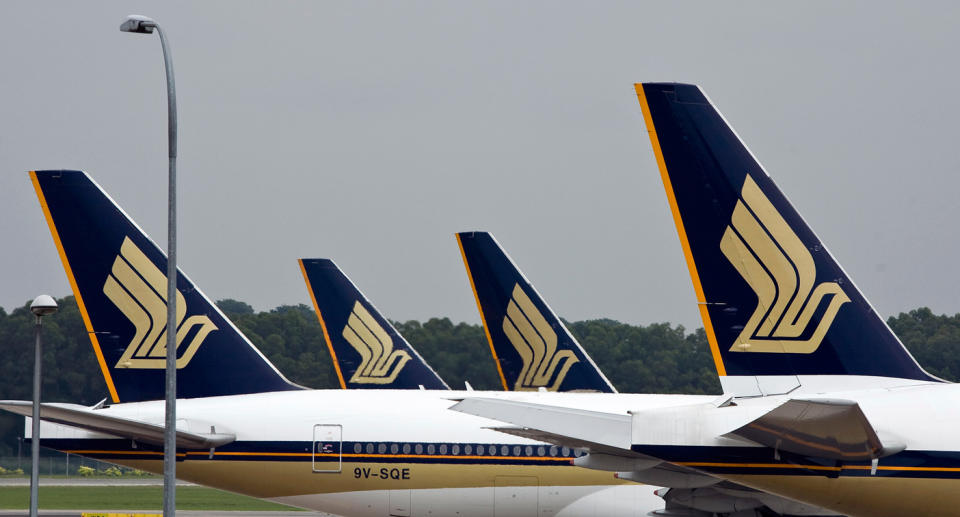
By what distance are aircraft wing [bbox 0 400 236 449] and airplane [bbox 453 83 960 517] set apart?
10.6 m

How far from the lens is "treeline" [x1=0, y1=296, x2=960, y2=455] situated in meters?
90.1

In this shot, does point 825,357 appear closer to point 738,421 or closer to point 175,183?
point 738,421

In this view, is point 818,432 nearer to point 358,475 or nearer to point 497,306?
point 358,475

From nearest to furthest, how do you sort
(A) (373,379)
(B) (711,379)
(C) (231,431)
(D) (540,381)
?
(C) (231,431), (D) (540,381), (A) (373,379), (B) (711,379)

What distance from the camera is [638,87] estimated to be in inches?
685

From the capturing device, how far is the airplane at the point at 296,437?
86.6ft

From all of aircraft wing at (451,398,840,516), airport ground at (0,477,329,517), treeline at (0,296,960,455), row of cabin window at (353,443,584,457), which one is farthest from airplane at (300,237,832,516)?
treeline at (0,296,960,455)

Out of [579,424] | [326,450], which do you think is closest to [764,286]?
[579,424]

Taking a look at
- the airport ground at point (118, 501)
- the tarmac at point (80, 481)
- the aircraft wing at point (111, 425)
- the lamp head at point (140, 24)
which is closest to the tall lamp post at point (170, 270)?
the lamp head at point (140, 24)

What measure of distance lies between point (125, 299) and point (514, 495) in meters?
8.89

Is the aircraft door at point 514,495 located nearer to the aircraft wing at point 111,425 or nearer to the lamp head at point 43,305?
the aircraft wing at point 111,425

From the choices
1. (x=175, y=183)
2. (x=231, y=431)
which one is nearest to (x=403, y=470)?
(x=231, y=431)

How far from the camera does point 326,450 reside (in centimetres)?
2658

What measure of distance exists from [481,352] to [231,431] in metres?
70.9
